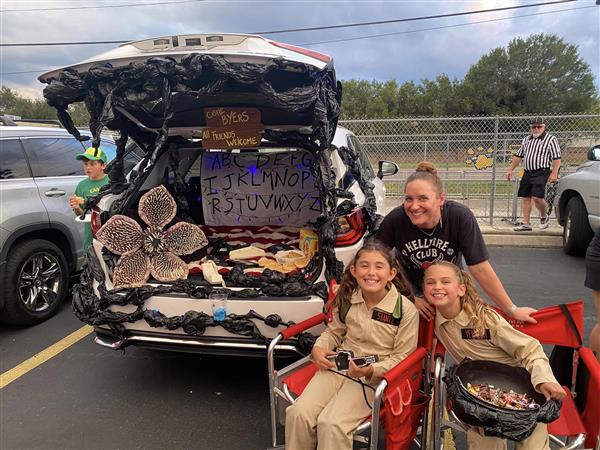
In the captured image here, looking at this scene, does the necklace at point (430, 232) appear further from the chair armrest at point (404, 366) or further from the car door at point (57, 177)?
the car door at point (57, 177)

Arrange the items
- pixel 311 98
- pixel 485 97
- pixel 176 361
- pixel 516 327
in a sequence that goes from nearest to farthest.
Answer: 1. pixel 516 327
2. pixel 311 98
3. pixel 176 361
4. pixel 485 97

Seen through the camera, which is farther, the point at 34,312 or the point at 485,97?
the point at 485,97

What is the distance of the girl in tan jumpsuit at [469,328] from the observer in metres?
2.06

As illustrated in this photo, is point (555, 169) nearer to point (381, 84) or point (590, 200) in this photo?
point (590, 200)

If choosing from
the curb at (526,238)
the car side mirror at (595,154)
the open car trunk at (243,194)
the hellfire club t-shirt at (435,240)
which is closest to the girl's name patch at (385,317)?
the hellfire club t-shirt at (435,240)

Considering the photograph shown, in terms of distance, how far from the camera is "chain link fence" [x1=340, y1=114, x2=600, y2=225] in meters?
8.32

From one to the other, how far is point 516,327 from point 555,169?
584 centimetres

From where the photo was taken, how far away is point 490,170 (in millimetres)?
8797

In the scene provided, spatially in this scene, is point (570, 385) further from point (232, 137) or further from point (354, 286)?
point (232, 137)

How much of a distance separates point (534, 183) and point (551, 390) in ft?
20.3

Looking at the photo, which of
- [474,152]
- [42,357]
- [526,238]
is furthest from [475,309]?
[474,152]

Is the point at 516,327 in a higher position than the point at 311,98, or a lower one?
lower

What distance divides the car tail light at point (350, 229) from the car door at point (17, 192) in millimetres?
3039

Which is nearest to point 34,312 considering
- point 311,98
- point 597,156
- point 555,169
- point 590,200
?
point 311,98
